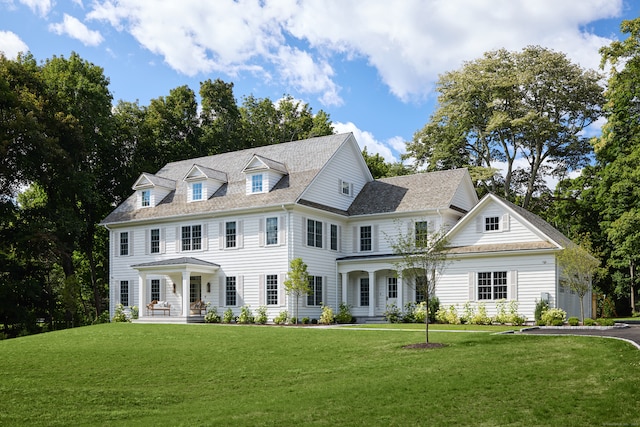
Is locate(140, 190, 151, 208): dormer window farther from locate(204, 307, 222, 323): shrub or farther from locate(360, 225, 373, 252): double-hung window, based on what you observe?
locate(360, 225, 373, 252): double-hung window

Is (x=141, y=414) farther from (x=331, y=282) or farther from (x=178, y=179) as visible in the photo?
(x=178, y=179)

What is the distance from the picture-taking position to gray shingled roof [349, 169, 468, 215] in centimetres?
3438

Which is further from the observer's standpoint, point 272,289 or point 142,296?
point 142,296

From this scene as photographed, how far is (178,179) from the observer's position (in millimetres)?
40281

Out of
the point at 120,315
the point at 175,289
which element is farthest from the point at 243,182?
the point at 120,315

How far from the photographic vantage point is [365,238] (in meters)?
36.1

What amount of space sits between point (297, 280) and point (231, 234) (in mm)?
5279

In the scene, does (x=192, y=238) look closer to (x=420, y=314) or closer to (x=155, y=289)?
(x=155, y=289)

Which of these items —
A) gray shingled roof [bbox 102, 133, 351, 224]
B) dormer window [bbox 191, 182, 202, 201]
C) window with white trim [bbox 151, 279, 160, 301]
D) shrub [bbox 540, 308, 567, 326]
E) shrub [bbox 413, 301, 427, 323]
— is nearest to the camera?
shrub [bbox 540, 308, 567, 326]

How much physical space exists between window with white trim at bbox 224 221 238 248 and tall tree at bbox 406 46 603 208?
17.7 m

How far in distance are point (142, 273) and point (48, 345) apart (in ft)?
42.8

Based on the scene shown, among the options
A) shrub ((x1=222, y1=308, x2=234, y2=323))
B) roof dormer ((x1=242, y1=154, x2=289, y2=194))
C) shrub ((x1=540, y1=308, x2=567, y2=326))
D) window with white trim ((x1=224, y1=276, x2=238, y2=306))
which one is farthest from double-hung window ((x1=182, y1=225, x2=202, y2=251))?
shrub ((x1=540, y1=308, x2=567, y2=326))

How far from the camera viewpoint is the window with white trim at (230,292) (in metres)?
34.0

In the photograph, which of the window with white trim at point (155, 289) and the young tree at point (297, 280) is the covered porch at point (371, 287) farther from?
the window with white trim at point (155, 289)
